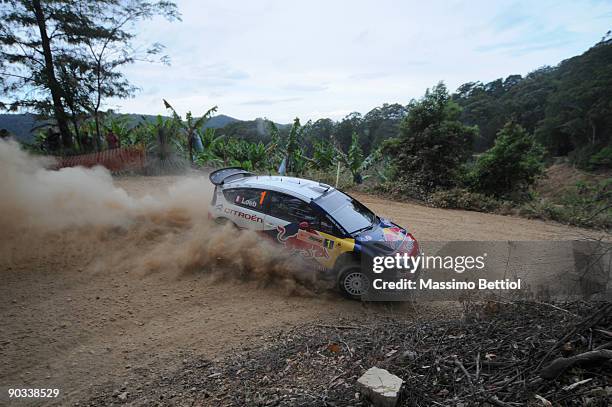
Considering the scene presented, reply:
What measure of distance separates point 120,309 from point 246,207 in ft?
8.98

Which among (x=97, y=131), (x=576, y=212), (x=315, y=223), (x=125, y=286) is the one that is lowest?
(x=125, y=286)

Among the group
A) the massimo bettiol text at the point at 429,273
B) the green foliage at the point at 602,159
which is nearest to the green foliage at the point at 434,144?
the massimo bettiol text at the point at 429,273

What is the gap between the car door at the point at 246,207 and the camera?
6.70 metres

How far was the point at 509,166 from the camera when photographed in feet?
43.0

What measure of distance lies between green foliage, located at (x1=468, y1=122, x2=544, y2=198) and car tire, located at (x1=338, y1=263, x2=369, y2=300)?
31.3 ft

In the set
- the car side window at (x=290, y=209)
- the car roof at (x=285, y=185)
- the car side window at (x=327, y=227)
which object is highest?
the car roof at (x=285, y=185)

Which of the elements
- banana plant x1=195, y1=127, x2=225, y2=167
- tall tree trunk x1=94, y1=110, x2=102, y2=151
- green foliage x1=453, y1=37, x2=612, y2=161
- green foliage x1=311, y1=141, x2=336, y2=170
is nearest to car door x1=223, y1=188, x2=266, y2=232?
banana plant x1=195, y1=127, x2=225, y2=167

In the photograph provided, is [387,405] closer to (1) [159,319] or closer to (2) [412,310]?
(2) [412,310]

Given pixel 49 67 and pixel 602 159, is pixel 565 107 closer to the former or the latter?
pixel 602 159

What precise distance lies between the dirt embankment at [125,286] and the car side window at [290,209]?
2.49 feet

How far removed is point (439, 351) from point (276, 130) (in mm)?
17811

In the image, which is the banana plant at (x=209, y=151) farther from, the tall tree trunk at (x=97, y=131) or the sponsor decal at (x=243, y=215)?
the sponsor decal at (x=243, y=215)

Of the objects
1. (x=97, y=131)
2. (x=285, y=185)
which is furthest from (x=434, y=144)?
(x=97, y=131)

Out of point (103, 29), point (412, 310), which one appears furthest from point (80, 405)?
point (103, 29)
